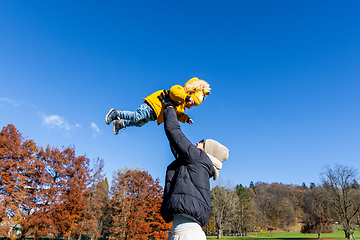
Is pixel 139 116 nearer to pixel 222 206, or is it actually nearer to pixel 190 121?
pixel 190 121

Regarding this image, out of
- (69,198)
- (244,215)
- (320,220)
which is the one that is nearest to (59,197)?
(69,198)

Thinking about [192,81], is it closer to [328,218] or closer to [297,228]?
[328,218]

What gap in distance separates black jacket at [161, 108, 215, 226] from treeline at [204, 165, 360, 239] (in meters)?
37.5

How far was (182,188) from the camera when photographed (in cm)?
226

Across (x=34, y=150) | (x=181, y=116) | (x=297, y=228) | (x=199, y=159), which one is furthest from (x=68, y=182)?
(x=297, y=228)

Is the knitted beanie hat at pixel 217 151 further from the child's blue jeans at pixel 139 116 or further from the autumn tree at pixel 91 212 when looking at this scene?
the autumn tree at pixel 91 212

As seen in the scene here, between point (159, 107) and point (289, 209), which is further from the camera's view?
point (289, 209)

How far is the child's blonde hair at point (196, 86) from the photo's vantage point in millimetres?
3587

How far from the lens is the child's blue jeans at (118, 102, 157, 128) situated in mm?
3906

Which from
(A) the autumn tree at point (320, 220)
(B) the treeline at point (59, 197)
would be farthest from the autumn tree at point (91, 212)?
(A) the autumn tree at point (320, 220)

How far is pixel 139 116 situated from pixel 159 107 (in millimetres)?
426

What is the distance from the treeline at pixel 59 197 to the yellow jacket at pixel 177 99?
799 inches

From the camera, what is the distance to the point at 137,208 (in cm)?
2403

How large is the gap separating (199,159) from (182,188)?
372mm
